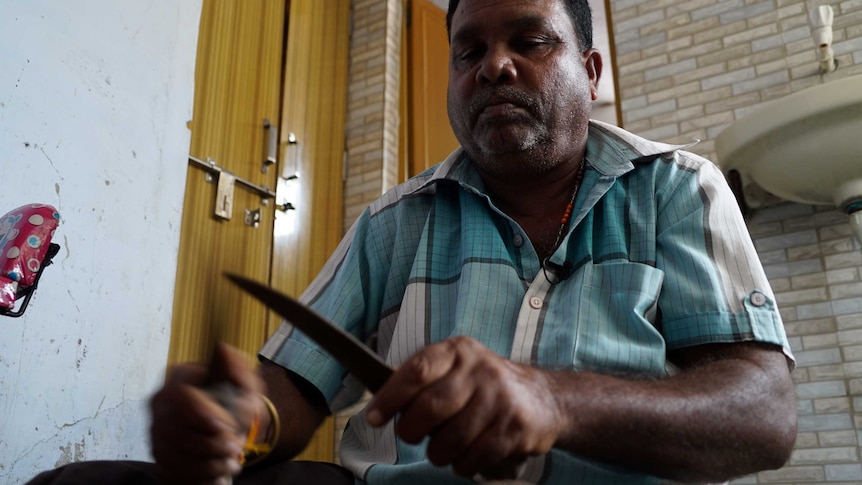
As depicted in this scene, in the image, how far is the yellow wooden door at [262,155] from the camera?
2.61m

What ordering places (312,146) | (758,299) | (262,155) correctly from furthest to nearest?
(312,146) < (262,155) < (758,299)

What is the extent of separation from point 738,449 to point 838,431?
68.1 inches

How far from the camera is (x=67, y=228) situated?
1.69 m

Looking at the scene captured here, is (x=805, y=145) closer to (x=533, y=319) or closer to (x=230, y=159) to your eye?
(x=533, y=319)

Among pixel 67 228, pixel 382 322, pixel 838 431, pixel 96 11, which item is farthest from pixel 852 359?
pixel 96 11

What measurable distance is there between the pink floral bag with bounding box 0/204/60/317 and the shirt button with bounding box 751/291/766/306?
1.08 m

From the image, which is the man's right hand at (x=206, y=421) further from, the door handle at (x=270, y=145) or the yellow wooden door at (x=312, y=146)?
the door handle at (x=270, y=145)

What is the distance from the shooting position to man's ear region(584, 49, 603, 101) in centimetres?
137

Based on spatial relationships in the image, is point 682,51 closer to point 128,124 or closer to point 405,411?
point 128,124

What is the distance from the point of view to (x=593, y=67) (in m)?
1.40

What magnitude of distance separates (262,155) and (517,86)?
2.02 m

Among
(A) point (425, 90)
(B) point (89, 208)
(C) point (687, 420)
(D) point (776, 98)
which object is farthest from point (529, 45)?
(A) point (425, 90)

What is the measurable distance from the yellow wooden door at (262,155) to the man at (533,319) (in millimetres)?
1475

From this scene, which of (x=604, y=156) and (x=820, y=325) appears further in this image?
(x=820, y=325)
